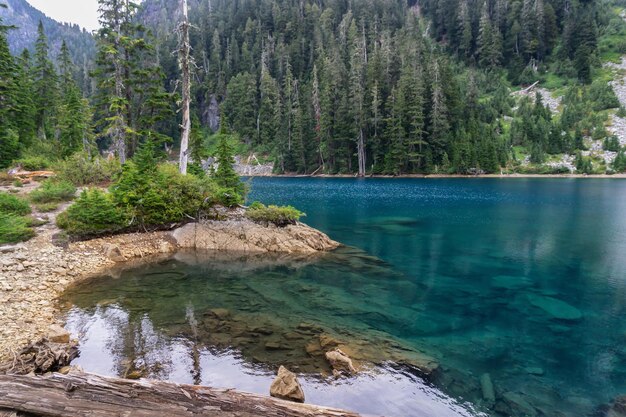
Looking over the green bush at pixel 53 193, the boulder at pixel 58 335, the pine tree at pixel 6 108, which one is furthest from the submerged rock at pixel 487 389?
the pine tree at pixel 6 108

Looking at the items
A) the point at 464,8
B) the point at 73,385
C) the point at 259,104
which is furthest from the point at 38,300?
the point at 464,8

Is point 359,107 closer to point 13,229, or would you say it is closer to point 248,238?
point 248,238

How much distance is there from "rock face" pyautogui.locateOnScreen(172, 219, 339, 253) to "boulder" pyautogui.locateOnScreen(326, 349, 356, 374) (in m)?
12.6

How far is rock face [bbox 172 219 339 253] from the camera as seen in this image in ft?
73.6

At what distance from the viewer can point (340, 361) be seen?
9.45 m

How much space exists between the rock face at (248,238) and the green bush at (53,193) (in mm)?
7808

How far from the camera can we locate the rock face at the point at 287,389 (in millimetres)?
7652

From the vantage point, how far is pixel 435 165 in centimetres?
7538

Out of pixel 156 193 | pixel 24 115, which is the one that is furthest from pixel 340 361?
pixel 24 115

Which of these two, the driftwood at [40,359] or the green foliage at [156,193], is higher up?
the green foliage at [156,193]

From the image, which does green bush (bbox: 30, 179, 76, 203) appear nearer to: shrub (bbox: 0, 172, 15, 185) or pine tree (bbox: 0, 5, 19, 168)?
shrub (bbox: 0, 172, 15, 185)

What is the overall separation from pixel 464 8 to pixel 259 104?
67349 millimetres

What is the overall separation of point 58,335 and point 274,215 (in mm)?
13784

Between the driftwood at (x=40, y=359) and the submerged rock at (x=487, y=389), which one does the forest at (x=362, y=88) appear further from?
the submerged rock at (x=487, y=389)
